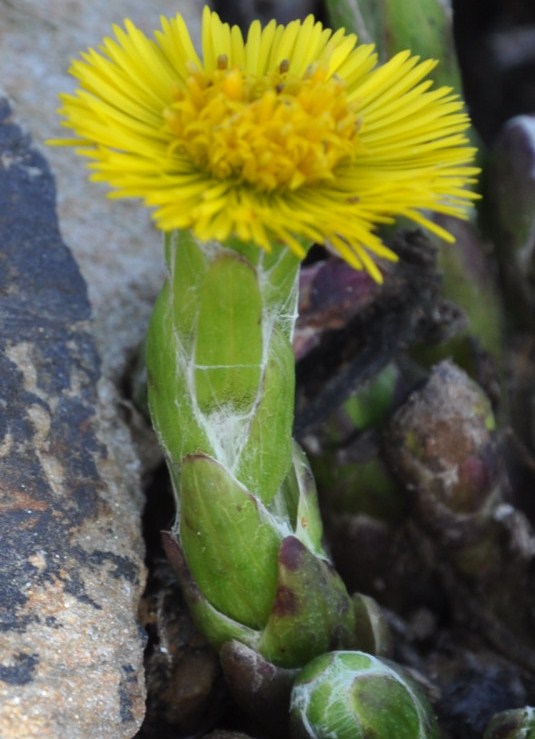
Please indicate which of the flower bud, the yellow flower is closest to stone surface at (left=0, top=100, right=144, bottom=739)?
the flower bud

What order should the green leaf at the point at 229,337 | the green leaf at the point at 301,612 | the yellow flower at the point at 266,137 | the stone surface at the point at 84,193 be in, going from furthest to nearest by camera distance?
the stone surface at the point at 84,193
the green leaf at the point at 301,612
the green leaf at the point at 229,337
the yellow flower at the point at 266,137

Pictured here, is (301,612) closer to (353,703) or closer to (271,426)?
(353,703)

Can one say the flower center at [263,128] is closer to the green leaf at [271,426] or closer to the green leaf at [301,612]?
the green leaf at [271,426]

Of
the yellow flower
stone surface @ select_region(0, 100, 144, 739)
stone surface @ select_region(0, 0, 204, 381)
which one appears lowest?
stone surface @ select_region(0, 100, 144, 739)

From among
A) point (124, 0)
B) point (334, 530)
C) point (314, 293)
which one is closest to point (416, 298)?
point (314, 293)

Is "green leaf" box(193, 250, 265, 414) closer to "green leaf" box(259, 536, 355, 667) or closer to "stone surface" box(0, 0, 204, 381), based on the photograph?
"green leaf" box(259, 536, 355, 667)

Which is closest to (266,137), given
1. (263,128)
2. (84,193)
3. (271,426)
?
(263,128)

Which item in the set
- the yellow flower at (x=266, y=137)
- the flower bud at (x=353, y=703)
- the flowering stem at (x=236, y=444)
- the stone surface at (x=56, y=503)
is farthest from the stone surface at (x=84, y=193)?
the flower bud at (x=353, y=703)

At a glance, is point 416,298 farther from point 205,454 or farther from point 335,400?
point 205,454
